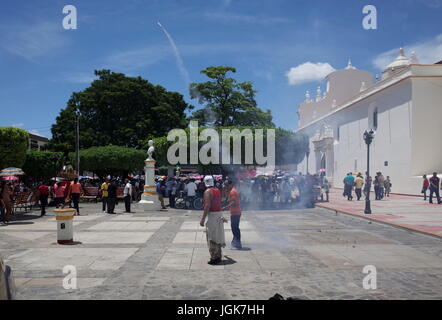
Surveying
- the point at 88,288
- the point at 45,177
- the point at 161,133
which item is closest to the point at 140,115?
the point at 161,133

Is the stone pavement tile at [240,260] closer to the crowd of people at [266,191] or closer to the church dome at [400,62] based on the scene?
the crowd of people at [266,191]

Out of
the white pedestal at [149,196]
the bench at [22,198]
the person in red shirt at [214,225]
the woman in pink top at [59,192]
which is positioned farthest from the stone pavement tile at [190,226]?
the bench at [22,198]

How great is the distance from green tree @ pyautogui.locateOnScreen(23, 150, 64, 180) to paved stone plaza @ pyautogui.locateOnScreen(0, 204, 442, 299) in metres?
17.5

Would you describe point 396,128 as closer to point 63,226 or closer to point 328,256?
point 328,256

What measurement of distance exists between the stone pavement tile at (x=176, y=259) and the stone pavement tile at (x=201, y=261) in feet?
0.30

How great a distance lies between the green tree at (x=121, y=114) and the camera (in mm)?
38781

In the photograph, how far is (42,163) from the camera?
2866 centimetres

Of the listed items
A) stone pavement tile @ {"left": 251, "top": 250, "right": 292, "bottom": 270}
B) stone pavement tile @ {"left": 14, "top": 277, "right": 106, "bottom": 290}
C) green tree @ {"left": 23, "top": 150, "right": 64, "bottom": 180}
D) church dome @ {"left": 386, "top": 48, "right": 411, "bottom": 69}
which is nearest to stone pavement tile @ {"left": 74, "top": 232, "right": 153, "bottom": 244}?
stone pavement tile @ {"left": 251, "top": 250, "right": 292, "bottom": 270}

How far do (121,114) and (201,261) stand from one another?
34424 millimetres

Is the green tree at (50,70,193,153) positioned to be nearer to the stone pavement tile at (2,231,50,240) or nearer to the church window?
the church window

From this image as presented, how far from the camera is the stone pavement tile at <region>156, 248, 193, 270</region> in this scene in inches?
275
